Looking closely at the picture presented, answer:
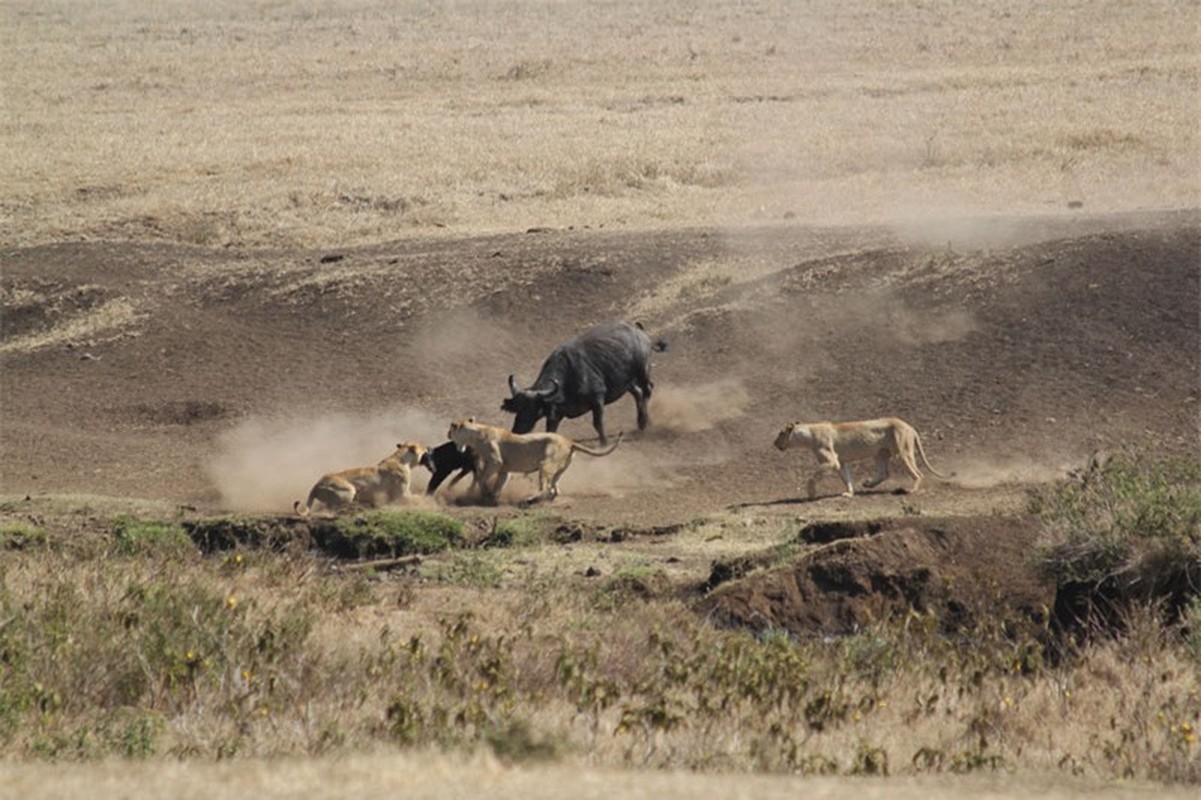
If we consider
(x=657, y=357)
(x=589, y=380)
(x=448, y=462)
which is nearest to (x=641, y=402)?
(x=589, y=380)

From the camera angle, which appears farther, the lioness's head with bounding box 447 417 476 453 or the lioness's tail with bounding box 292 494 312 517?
the lioness's head with bounding box 447 417 476 453

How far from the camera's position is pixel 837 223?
30.4 metres

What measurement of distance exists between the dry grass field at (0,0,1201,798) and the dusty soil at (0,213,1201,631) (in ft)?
0.24

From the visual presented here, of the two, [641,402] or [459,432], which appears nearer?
[459,432]

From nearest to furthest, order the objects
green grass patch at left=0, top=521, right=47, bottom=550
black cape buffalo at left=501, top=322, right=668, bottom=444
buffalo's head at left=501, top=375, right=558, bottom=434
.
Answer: green grass patch at left=0, top=521, right=47, bottom=550 → buffalo's head at left=501, top=375, right=558, bottom=434 → black cape buffalo at left=501, top=322, right=668, bottom=444

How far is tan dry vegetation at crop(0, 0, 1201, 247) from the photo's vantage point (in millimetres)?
32812

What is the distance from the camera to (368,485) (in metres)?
18.9

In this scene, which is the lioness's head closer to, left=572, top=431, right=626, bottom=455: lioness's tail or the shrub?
left=572, top=431, right=626, bottom=455: lioness's tail

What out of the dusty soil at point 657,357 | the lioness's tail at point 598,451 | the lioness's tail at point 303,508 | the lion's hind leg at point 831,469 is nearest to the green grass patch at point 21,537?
the dusty soil at point 657,357

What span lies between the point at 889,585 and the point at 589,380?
8137mm

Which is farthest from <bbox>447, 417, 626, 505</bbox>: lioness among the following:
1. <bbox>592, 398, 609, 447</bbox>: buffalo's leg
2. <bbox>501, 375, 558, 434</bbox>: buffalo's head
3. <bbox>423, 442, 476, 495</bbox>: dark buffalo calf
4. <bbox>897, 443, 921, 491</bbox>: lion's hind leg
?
<bbox>897, 443, 921, 491</bbox>: lion's hind leg

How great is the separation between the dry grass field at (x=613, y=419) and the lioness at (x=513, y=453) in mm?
406

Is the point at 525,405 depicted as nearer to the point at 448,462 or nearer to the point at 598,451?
the point at 598,451

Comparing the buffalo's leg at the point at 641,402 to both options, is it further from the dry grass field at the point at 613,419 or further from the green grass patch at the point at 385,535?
the green grass patch at the point at 385,535
